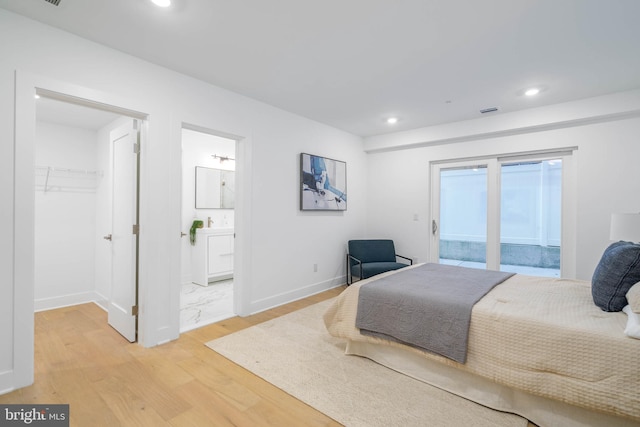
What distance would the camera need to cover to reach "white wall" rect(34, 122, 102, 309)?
3.68m

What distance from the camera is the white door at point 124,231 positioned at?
2750mm

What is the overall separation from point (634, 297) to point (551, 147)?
2.85 m

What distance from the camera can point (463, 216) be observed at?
14.9 feet

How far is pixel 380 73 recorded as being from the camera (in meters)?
2.87

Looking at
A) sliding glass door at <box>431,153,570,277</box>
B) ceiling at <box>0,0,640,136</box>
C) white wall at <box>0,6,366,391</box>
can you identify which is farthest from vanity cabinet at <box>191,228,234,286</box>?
sliding glass door at <box>431,153,570,277</box>

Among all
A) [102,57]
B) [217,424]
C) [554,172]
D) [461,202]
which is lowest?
[217,424]

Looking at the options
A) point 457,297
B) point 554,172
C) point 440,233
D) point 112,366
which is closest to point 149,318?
point 112,366

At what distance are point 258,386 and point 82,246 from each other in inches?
137

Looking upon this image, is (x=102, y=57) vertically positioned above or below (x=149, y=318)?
→ above

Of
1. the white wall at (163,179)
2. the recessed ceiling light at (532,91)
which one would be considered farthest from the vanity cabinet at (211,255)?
the recessed ceiling light at (532,91)

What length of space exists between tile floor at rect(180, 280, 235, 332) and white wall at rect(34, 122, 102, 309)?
1307 mm

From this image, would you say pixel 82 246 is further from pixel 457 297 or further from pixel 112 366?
pixel 457 297

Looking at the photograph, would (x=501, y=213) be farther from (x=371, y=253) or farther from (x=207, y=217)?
(x=207, y=217)

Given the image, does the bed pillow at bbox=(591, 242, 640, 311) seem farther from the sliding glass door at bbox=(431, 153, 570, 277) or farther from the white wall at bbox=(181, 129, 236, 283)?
the white wall at bbox=(181, 129, 236, 283)
